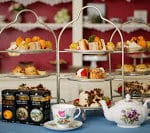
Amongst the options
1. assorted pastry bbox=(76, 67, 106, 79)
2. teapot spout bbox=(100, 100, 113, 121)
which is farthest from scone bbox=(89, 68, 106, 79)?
teapot spout bbox=(100, 100, 113, 121)

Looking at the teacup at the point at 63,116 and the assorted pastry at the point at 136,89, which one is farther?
the assorted pastry at the point at 136,89

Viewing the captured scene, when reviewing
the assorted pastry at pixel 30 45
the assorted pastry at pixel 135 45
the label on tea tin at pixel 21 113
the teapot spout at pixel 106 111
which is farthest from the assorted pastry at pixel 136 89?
the label on tea tin at pixel 21 113

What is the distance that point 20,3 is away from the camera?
381cm

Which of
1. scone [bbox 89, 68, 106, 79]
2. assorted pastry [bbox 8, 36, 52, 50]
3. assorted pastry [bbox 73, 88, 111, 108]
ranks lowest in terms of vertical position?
assorted pastry [bbox 73, 88, 111, 108]

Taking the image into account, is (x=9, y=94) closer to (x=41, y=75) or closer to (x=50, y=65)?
(x=41, y=75)

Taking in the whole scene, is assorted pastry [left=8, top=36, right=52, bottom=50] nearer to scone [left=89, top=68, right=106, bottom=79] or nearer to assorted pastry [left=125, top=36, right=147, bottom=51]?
scone [left=89, top=68, right=106, bottom=79]

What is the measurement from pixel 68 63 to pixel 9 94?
237 centimetres

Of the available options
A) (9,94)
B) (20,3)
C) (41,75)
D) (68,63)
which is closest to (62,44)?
(68,63)

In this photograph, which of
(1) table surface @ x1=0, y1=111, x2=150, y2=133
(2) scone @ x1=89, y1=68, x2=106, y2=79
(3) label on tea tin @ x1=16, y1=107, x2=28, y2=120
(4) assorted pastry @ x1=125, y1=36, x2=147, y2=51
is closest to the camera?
(1) table surface @ x1=0, y1=111, x2=150, y2=133

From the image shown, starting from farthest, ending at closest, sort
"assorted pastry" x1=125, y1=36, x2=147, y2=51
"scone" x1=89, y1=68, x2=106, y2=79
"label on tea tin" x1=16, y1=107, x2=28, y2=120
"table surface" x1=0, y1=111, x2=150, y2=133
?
"assorted pastry" x1=125, y1=36, x2=147, y2=51, "scone" x1=89, y1=68, x2=106, y2=79, "label on tea tin" x1=16, y1=107, x2=28, y2=120, "table surface" x1=0, y1=111, x2=150, y2=133

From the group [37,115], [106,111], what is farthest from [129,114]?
[37,115]

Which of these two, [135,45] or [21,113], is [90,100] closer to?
[21,113]

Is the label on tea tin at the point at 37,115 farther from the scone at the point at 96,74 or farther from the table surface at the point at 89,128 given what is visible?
the scone at the point at 96,74

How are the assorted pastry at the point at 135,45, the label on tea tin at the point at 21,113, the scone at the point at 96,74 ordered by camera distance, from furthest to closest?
the assorted pastry at the point at 135,45, the scone at the point at 96,74, the label on tea tin at the point at 21,113
